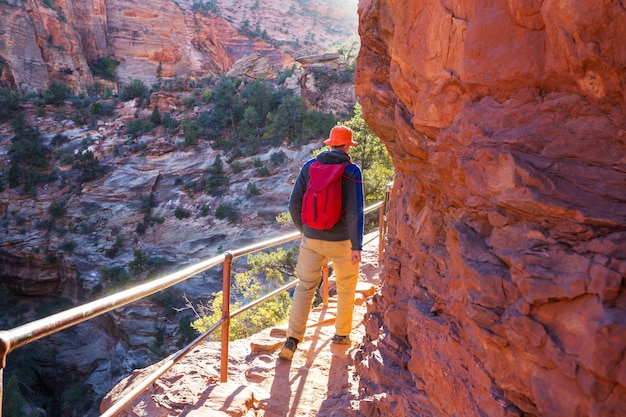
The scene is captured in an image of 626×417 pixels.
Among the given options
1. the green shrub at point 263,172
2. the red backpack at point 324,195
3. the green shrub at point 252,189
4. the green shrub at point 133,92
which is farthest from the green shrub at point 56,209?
the red backpack at point 324,195

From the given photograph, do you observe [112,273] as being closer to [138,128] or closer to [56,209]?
[56,209]

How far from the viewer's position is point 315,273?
3.42m

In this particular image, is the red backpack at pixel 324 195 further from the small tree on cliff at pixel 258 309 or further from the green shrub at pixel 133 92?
the green shrub at pixel 133 92

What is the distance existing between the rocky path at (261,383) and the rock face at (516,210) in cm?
78

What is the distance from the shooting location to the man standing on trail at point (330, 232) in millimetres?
3104

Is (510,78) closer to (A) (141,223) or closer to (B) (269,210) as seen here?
(B) (269,210)

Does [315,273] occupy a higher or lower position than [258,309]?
higher

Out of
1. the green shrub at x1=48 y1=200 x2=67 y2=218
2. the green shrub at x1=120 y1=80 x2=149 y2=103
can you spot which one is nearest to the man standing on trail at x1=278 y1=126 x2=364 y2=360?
the green shrub at x1=48 y1=200 x2=67 y2=218

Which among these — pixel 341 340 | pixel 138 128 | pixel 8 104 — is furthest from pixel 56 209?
pixel 341 340

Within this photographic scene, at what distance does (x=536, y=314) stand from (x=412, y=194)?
50.2 inches

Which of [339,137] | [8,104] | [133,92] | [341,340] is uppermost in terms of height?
[339,137]

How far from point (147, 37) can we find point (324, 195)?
45.0 meters

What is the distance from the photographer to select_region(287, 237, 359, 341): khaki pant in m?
3.28

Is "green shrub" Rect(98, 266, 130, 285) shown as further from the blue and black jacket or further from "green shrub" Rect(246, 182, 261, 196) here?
the blue and black jacket
